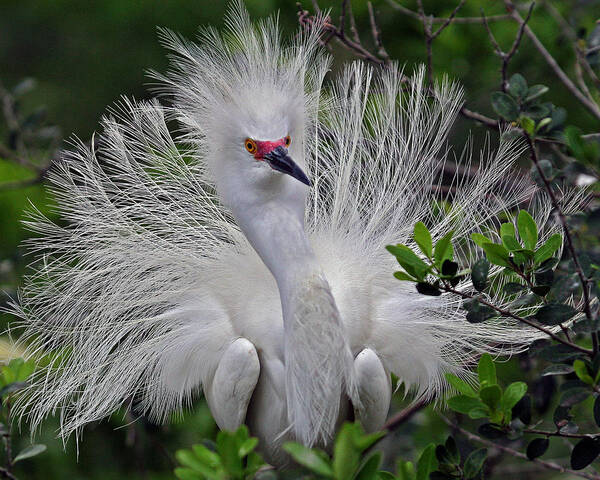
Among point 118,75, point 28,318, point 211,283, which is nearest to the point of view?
point 211,283

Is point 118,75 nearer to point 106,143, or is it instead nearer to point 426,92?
point 106,143

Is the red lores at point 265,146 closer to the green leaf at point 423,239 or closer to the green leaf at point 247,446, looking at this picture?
the green leaf at point 423,239

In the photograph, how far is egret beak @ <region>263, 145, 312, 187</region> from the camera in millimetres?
2254

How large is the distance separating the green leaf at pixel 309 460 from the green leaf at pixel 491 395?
541 millimetres

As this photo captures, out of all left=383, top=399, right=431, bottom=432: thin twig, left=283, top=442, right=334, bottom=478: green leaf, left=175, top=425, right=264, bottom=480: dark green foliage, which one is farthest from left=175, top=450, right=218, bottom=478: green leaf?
left=383, top=399, right=431, bottom=432: thin twig

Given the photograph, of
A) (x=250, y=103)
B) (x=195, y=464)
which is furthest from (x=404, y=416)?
(x=195, y=464)

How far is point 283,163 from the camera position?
2281mm

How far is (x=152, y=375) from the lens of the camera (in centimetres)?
286

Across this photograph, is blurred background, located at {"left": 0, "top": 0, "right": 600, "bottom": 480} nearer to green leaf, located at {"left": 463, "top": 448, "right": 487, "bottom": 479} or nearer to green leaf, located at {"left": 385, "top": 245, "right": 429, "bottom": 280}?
green leaf, located at {"left": 463, "top": 448, "right": 487, "bottom": 479}

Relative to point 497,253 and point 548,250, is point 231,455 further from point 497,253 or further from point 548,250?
point 548,250

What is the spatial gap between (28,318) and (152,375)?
1.72 feet

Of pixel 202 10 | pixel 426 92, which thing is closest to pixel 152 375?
pixel 426 92

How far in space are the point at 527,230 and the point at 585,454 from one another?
57 cm

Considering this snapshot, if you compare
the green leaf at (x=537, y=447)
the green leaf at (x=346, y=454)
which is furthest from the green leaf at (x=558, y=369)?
the green leaf at (x=346, y=454)
